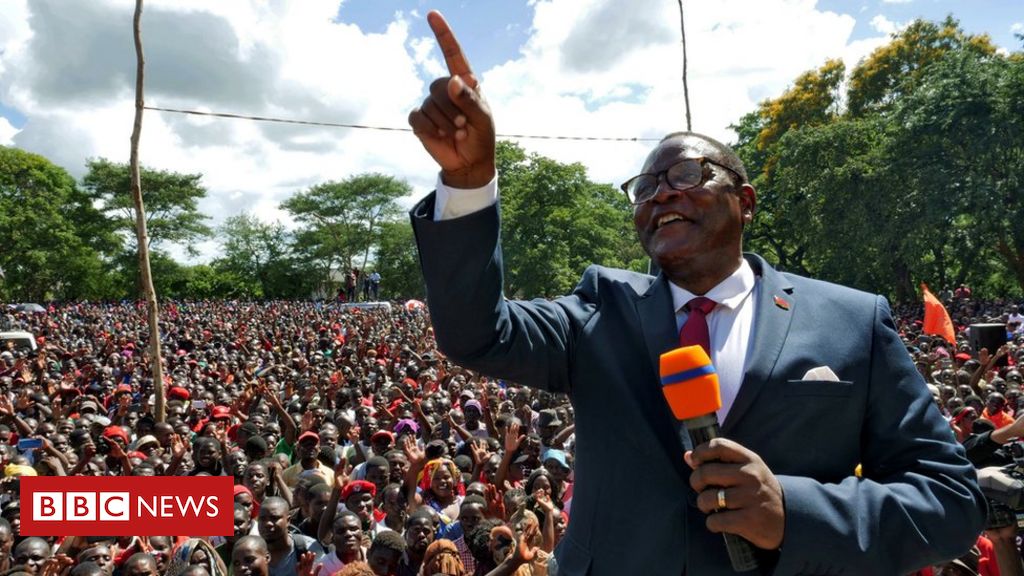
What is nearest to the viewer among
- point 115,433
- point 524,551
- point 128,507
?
point 524,551

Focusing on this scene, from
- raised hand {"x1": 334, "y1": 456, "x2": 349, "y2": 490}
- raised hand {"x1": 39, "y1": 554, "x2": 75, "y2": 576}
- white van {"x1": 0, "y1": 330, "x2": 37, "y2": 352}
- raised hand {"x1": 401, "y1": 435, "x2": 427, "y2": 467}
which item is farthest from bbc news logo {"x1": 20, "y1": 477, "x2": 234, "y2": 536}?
white van {"x1": 0, "y1": 330, "x2": 37, "y2": 352}

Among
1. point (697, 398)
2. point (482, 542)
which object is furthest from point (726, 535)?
point (482, 542)

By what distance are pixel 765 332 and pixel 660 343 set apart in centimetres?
20

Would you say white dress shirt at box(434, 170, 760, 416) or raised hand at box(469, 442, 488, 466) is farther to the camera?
raised hand at box(469, 442, 488, 466)

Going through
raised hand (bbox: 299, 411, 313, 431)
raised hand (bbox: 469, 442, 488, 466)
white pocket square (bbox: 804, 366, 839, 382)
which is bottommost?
raised hand (bbox: 469, 442, 488, 466)

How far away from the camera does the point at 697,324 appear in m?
1.50

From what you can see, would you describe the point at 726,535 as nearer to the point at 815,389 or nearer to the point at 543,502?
the point at 815,389

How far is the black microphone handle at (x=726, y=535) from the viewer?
48.0 inches

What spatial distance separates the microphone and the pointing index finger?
55 cm

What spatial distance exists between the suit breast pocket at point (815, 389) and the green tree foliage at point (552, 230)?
30.4 m

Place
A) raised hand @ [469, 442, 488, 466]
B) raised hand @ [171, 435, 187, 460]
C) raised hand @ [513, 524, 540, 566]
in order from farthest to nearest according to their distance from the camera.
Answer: raised hand @ [171, 435, 187, 460]
raised hand @ [469, 442, 488, 466]
raised hand @ [513, 524, 540, 566]

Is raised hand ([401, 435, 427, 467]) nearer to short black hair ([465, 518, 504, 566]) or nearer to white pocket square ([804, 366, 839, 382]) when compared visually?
short black hair ([465, 518, 504, 566])

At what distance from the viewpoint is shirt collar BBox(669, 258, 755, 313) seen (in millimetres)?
1537

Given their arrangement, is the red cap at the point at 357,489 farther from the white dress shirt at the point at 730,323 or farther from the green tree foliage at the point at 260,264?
the green tree foliage at the point at 260,264
